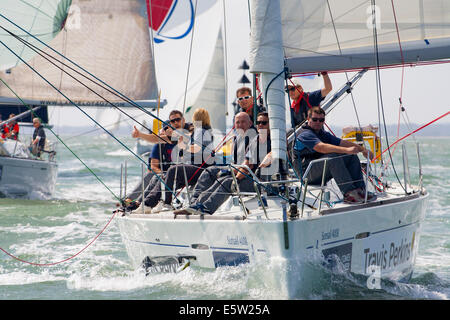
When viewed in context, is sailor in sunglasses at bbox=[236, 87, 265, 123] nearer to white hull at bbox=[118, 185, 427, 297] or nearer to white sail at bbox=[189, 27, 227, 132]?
white hull at bbox=[118, 185, 427, 297]

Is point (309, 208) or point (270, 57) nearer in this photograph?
point (270, 57)

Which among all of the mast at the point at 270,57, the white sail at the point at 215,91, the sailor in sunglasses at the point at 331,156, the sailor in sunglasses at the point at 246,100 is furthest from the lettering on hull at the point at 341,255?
the white sail at the point at 215,91

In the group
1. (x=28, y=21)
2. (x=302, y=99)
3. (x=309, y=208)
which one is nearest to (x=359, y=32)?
(x=302, y=99)

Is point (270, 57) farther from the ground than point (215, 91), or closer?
closer

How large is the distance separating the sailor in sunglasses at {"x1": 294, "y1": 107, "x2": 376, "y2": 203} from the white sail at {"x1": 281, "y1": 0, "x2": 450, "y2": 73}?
3.07 ft

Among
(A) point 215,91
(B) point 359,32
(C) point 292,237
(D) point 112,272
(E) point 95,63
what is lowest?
(D) point 112,272

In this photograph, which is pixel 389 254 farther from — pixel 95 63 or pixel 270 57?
pixel 95 63

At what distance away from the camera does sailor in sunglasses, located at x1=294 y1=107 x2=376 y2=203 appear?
632 cm

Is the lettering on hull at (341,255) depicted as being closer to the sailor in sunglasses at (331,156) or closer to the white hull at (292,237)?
the white hull at (292,237)

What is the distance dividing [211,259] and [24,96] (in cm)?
1075

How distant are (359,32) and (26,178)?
38.1 feet

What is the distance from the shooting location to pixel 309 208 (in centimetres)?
605

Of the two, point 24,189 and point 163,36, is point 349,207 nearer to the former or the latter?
point 163,36
